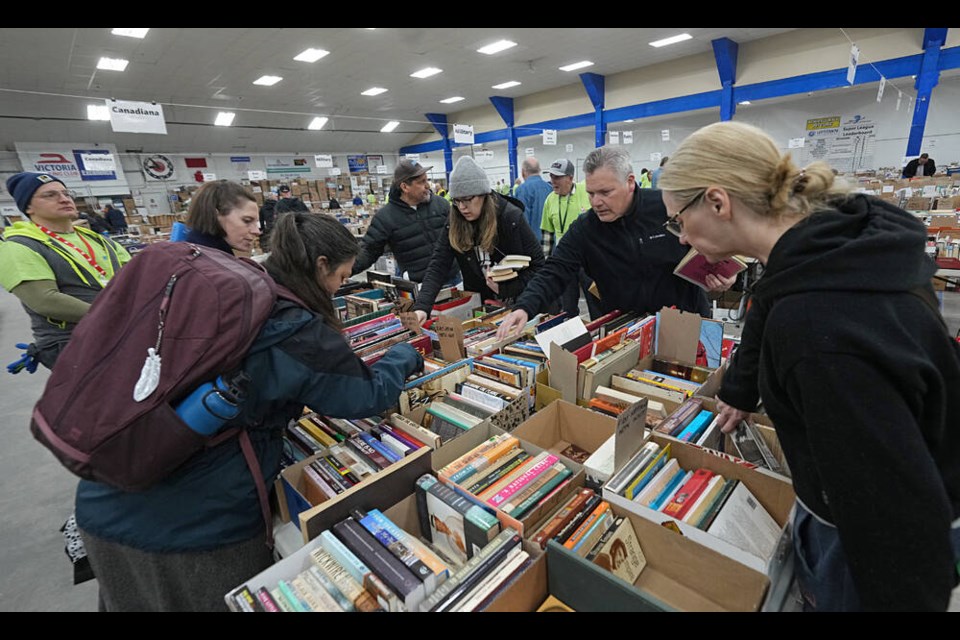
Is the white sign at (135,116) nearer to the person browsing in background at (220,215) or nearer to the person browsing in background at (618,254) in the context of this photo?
the person browsing in background at (220,215)

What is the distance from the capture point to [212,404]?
973 mm

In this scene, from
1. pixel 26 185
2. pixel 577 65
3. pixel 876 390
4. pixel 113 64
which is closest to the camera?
pixel 876 390

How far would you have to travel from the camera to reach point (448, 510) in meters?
1.20

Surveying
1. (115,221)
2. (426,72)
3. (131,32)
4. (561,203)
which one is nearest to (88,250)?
(561,203)

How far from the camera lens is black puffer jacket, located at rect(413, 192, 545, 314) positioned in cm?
276

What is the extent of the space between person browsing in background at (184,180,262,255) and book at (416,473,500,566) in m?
1.51

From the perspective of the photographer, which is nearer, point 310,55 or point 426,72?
point 310,55

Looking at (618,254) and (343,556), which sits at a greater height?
(618,254)

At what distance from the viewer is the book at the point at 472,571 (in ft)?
3.13

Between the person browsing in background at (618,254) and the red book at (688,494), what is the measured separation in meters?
1.09

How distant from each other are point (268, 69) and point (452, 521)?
10982mm

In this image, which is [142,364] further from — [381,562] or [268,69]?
[268,69]
